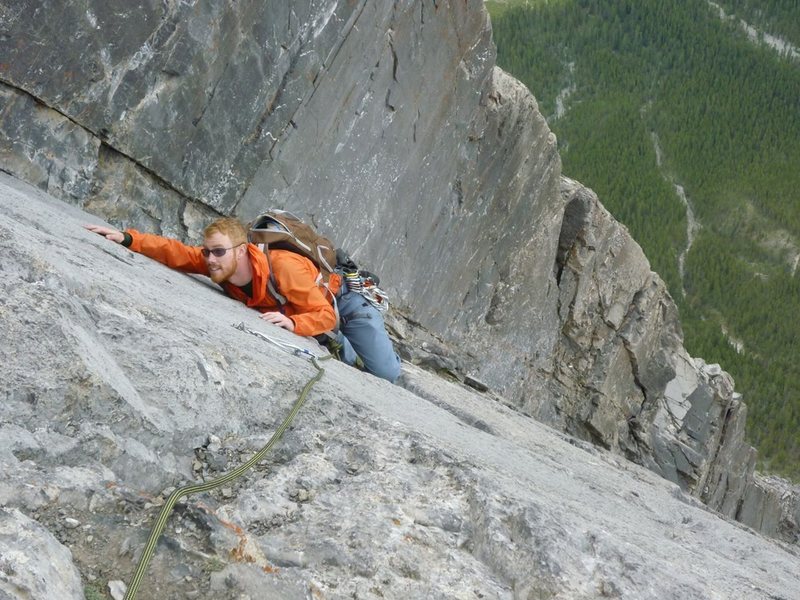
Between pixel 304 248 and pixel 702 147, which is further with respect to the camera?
pixel 702 147

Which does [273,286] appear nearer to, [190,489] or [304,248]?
[304,248]

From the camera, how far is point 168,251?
30.7 ft

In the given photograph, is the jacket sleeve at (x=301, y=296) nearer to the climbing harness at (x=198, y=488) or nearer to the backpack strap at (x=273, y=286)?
the backpack strap at (x=273, y=286)

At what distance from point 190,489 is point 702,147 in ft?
465

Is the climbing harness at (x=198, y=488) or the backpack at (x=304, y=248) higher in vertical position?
the backpack at (x=304, y=248)

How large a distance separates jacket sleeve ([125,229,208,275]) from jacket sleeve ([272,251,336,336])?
1.03 meters

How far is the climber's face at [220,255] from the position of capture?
8359mm

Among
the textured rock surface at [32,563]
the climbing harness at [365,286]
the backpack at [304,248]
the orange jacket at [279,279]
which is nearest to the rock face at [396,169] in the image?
the textured rock surface at [32,563]

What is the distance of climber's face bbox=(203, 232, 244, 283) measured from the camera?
8.36 meters

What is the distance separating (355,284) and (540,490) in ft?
15.8

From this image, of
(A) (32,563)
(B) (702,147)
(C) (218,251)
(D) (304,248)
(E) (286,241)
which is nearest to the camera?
(A) (32,563)

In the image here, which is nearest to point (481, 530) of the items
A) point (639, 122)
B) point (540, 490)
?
point (540, 490)

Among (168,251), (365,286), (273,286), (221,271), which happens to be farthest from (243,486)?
(365,286)

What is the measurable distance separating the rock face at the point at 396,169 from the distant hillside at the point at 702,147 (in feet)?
216
